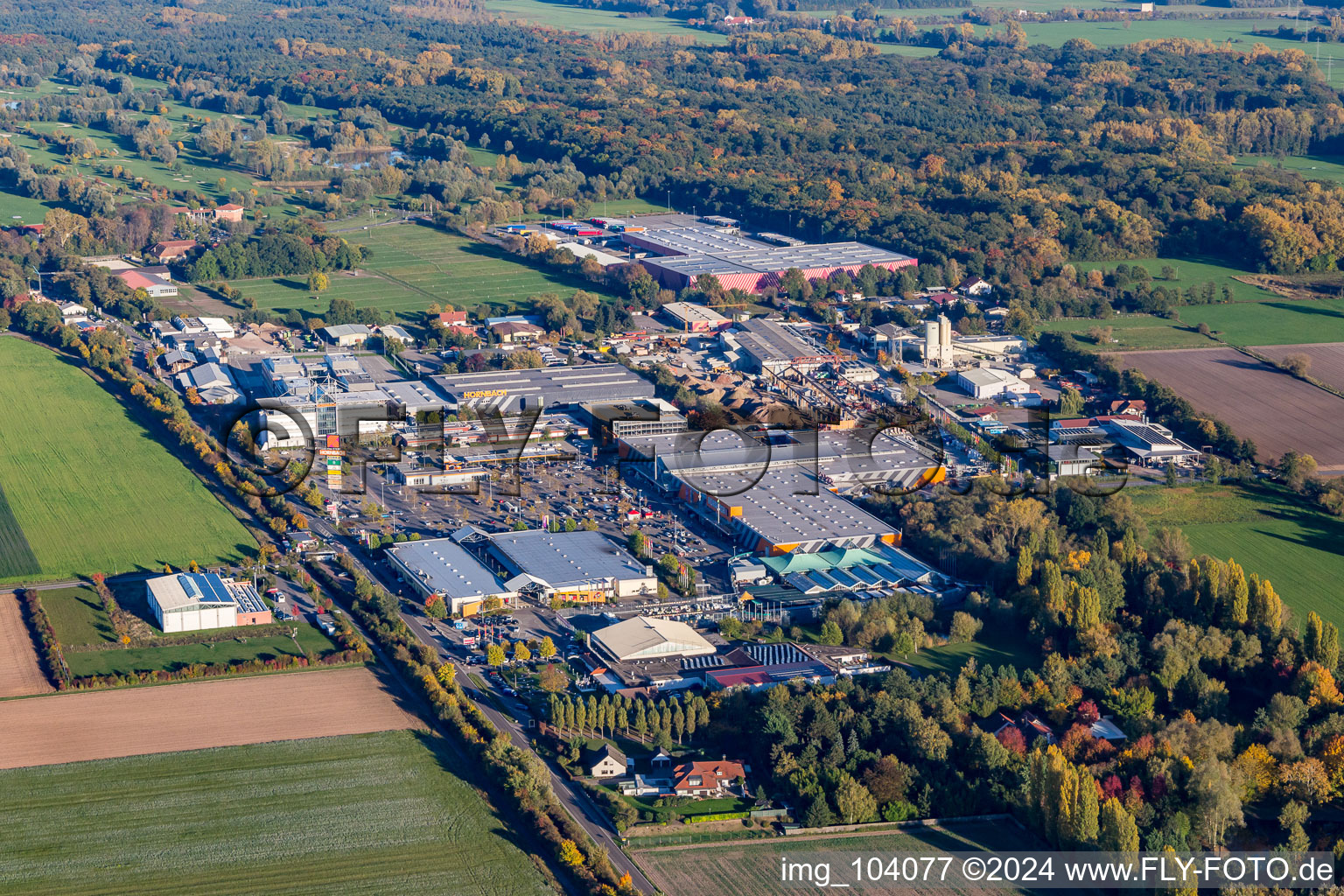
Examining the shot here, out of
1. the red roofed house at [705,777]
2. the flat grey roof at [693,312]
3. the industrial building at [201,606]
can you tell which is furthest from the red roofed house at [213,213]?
the red roofed house at [705,777]

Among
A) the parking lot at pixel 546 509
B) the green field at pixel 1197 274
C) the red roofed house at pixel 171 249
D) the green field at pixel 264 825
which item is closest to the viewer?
the green field at pixel 264 825

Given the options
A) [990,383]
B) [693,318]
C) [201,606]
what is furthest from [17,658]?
[693,318]

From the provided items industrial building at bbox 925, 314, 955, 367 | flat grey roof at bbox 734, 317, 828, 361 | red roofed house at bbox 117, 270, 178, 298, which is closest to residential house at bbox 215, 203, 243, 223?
red roofed house at bbox 117, 270, 178, 298

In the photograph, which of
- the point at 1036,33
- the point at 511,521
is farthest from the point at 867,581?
the point at 1036,33

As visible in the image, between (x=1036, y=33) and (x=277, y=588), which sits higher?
(x=1036, y=33)

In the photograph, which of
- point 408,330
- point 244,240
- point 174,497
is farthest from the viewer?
point 244,240

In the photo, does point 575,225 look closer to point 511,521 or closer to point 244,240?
point 244,240

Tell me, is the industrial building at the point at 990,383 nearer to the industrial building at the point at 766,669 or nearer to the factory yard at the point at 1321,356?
the factory yard at the point at 1321,356
